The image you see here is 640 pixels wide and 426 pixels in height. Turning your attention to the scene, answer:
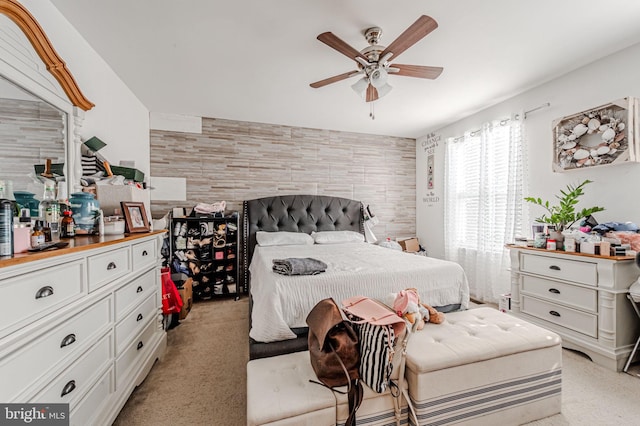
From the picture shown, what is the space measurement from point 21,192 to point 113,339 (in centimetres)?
91

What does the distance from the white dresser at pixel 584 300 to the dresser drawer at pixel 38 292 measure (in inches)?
131

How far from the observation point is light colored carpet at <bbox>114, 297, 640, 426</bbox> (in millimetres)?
1541

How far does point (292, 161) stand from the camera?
13.7ft

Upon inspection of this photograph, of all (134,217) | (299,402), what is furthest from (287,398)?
(134,217)

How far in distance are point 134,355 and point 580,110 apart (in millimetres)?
4303

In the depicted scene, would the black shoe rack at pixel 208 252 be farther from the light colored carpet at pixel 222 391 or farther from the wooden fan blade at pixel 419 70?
the wooden fan blade at pixel 419 70

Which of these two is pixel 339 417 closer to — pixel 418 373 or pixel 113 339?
pixel 418 373

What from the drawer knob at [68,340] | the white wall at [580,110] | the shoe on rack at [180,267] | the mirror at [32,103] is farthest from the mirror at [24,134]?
the white wall at [580,110]

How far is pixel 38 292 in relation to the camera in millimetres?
955

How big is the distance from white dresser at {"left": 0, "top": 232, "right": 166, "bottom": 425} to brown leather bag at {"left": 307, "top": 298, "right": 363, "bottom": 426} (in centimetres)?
106

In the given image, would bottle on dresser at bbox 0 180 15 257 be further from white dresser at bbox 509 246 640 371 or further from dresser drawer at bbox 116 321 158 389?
white dresser at bbox 509 246 640 371

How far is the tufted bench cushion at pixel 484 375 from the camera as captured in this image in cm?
131

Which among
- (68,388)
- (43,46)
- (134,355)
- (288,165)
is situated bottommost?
(134,355)

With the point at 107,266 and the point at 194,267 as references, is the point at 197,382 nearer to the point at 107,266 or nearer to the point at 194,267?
the point at 107,266
